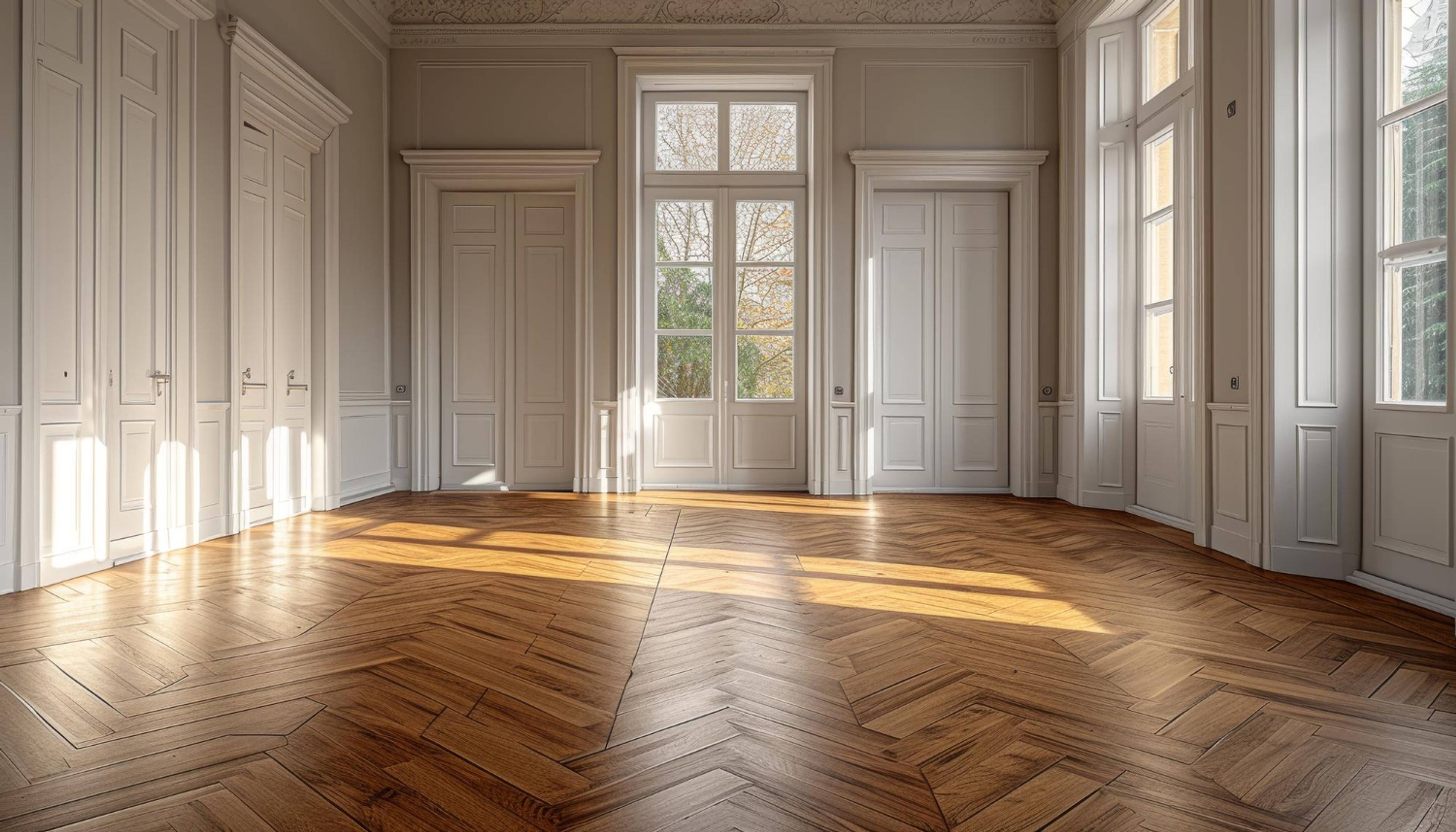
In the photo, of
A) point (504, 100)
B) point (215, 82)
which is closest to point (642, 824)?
point (215, 82)

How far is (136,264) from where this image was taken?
402 cm

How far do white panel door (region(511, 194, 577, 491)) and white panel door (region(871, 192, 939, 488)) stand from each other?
273 cm

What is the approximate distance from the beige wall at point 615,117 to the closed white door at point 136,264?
2.55 metres

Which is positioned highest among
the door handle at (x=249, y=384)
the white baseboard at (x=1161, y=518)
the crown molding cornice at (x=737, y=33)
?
the crown molding cornice at (x=737, y=33)

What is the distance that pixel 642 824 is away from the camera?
1.47 meters

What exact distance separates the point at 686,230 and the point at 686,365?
1211 mm

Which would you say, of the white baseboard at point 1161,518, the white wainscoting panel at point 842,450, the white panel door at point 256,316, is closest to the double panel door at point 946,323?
the white wainscoting panel at point 842,450

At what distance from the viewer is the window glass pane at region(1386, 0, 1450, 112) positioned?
3.21 m

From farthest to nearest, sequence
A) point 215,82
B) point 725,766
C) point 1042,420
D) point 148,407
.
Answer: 1. point 1042,420
2. point 215,82
3. point 148,407
4. point 725,766

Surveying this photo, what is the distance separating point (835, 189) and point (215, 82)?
446 cm

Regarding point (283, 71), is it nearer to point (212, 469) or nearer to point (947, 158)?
point (212, 469)

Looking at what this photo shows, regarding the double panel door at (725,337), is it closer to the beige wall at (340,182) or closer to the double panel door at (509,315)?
the double panel door at (509,315)

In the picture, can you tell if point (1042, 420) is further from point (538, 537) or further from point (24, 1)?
point (24, 1)

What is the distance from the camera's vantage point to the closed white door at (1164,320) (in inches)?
201
